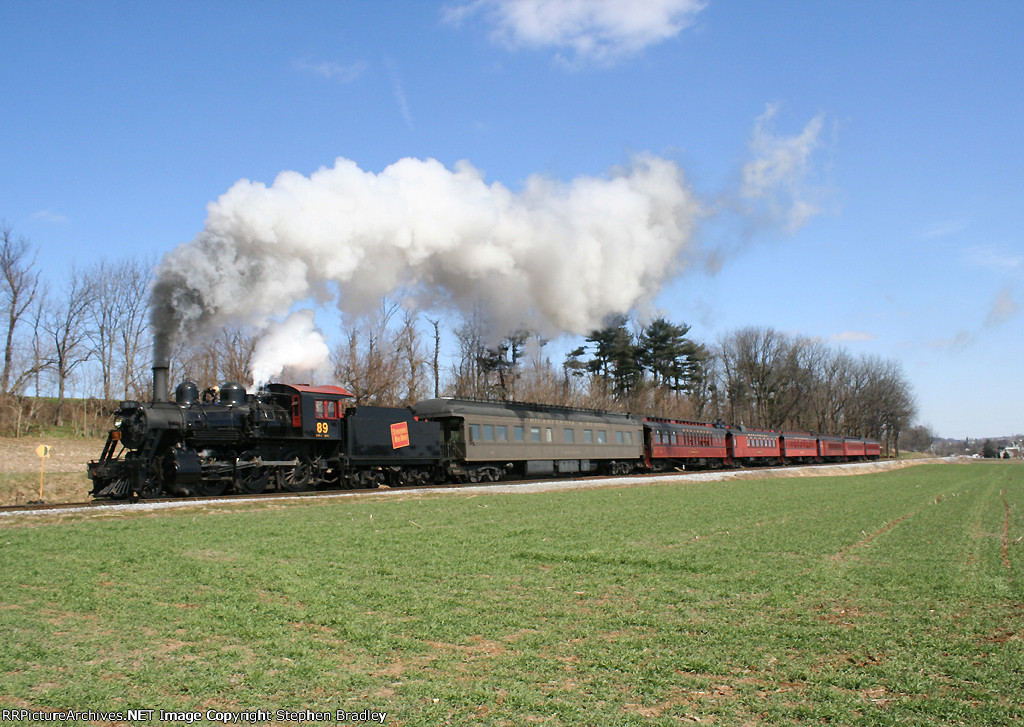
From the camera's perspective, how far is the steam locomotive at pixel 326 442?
1875 cm

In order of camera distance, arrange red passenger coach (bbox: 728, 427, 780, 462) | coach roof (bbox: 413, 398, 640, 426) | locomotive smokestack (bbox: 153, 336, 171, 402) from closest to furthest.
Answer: locomotive smokestack (bbox: 153, 336, 171, 402) → coach roof (bbox: 413, 398, 640, 426) → red passenger coach (bbox: 728, 427, 780, 462)

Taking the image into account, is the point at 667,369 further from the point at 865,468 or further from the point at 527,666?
the point at 527,666

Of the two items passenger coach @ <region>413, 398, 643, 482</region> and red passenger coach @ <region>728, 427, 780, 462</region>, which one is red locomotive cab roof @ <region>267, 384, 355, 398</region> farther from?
red passenger coach @ <region>728, 427, 780, 462</region>

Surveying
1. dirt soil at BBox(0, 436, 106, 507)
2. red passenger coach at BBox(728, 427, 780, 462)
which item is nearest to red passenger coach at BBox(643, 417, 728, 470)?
red passenger coach at BBox(728, 427, 780, 462)

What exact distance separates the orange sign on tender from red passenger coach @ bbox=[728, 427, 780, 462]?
28460mm

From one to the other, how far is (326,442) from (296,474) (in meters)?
1.44

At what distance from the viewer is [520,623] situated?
7012 millimetres

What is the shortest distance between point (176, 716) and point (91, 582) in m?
4.97

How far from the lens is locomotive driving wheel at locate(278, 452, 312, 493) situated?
2180 centimetres

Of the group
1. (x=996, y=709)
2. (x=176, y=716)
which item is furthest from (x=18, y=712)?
(x=996, y=709)

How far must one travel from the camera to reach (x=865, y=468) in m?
54.6

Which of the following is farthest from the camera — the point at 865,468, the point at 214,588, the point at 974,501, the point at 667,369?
the point at 667,369

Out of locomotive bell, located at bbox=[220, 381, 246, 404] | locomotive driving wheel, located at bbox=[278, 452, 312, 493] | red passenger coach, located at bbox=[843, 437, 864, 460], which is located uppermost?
locomotive bell, located at bbox=[220, 381, 246, 404]

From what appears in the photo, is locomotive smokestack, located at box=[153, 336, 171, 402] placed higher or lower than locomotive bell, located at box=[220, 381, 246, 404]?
higher
